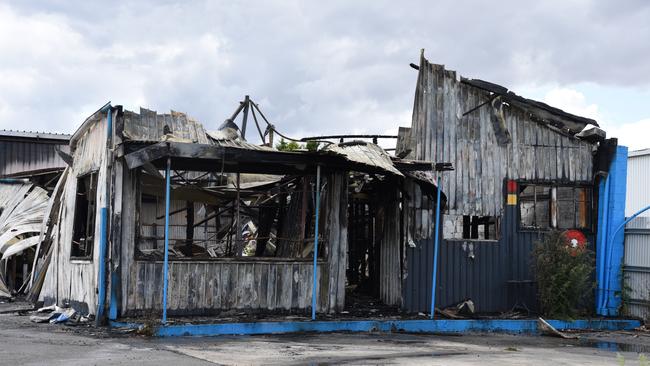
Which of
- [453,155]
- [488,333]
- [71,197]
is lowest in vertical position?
[488,333]

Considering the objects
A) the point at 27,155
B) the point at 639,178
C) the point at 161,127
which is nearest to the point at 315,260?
the point at 161,127

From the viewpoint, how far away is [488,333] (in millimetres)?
15266

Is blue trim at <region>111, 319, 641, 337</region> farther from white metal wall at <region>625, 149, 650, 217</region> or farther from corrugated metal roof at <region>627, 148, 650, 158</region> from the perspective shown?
white metal wall at <region>625, 149, 650, 217</region>

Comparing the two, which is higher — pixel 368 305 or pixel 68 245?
pixel 68 245

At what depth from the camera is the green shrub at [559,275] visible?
51.9 feet

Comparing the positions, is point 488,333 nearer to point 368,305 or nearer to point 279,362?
point 368,305

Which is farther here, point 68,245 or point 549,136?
point 549,136

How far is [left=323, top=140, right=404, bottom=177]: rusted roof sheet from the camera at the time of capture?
1373 cm

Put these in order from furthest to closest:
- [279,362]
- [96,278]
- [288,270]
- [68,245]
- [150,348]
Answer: [68,245], [288,270], [96,278], [150,348], [279,362]

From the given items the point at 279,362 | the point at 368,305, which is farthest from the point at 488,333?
the point at 279,362

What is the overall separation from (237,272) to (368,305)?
342 centimetres

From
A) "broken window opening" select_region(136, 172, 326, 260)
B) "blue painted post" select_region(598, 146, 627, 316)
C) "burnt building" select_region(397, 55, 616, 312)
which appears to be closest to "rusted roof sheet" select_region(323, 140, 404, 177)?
"broken window opening" select_region(136, 172, 326, 260)

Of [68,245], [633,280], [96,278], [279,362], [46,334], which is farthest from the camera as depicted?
[633,280]

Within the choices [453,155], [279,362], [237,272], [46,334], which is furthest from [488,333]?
[46,334]
